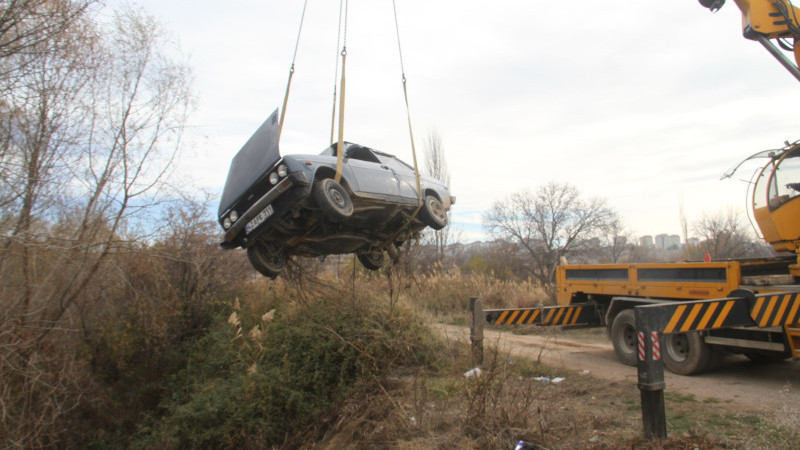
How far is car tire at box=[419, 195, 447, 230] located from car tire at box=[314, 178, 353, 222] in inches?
56.1

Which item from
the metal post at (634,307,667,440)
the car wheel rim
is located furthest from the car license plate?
the metal post at (634,307,667,440)

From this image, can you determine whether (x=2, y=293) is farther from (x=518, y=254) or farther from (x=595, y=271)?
(x=518, y=254)

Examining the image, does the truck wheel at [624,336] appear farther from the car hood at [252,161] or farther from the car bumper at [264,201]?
the car hood at [252,161]

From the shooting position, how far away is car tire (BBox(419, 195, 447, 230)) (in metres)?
6.56

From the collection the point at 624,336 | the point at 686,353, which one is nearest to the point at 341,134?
the point at 686,353

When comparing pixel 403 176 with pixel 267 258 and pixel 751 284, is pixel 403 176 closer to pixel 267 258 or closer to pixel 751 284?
pixel 267 258

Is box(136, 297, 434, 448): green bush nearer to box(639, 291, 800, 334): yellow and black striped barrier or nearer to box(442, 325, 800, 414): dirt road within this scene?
box(442, 325, 800, 414): dirt road

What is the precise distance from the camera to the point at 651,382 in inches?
159

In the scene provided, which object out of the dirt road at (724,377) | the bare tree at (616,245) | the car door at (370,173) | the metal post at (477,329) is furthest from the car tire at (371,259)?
the bare tree at (616,245)

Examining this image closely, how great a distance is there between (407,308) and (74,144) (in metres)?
7.64

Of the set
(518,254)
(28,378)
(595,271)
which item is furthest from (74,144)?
(518,254)

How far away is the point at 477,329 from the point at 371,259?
82.9 inches

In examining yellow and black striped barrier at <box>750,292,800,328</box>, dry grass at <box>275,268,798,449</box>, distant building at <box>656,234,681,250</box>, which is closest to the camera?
dry grass at <box>275,268,798,449</box>

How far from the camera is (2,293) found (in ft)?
28.5
